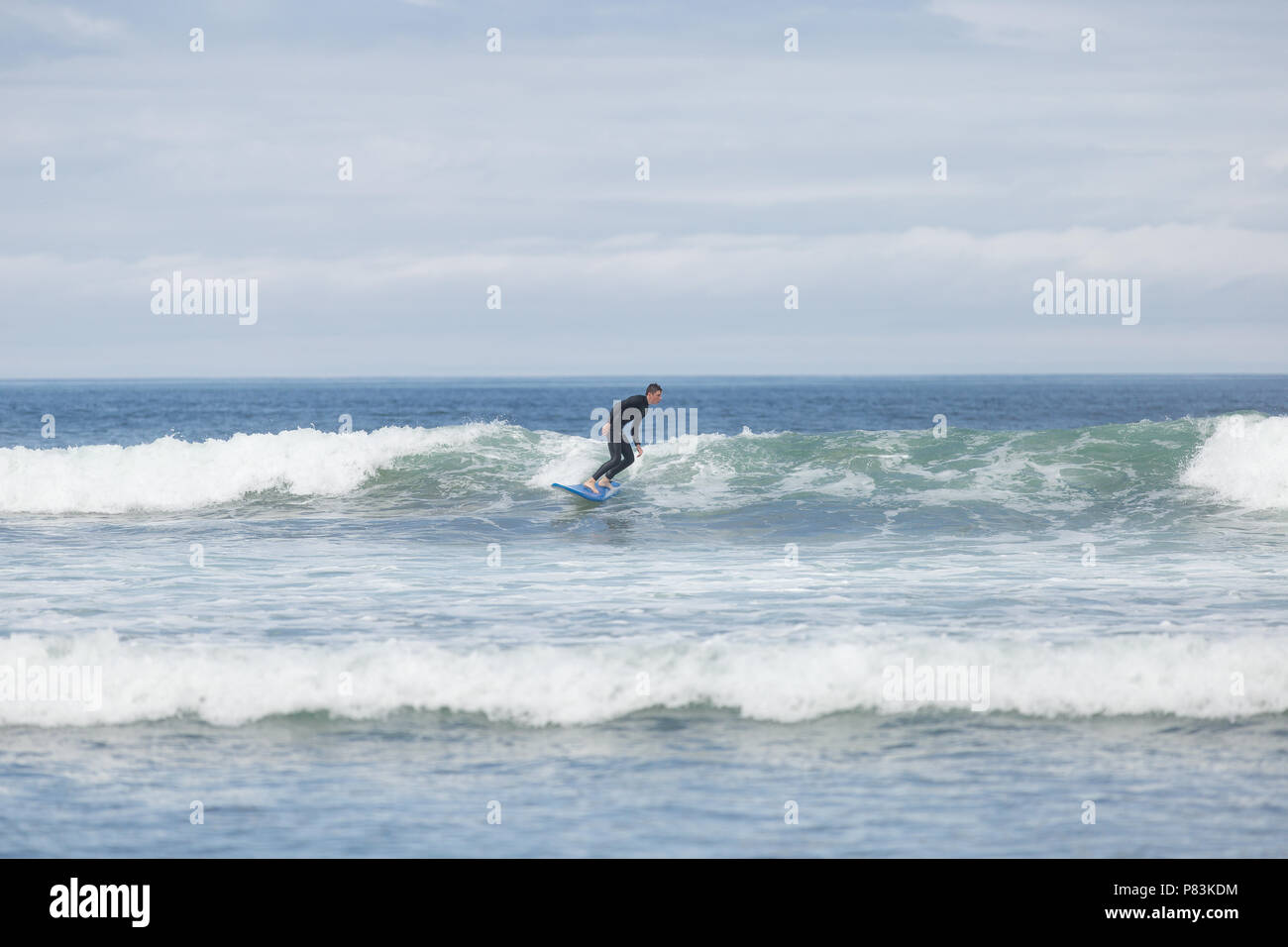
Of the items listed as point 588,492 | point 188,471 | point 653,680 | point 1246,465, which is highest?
point 188,471

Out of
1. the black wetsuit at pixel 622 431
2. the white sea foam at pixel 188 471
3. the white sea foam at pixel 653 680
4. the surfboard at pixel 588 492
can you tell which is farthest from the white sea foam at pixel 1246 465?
the white sea foam at pixel 188 471

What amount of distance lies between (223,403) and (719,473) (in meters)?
69.8

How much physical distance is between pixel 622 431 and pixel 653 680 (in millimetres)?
10987

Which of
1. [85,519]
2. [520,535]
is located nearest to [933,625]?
[520,535]

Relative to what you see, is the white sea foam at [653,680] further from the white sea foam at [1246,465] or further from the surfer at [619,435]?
the white sea foam at [1246,465]

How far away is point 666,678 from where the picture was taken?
872 centimetres

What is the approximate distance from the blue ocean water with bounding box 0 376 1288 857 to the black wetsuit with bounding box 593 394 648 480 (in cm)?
146

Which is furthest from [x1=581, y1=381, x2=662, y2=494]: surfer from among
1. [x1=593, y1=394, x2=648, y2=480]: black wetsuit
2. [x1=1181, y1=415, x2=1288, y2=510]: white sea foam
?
[x1=1181, y1=415, x2=1288, y2=510]: white sea foam

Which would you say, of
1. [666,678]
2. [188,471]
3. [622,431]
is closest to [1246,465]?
[622,431]

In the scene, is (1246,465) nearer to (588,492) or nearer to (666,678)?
(588,492)

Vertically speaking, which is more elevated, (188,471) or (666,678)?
(188,471)

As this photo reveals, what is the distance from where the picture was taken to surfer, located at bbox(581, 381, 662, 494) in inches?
751
